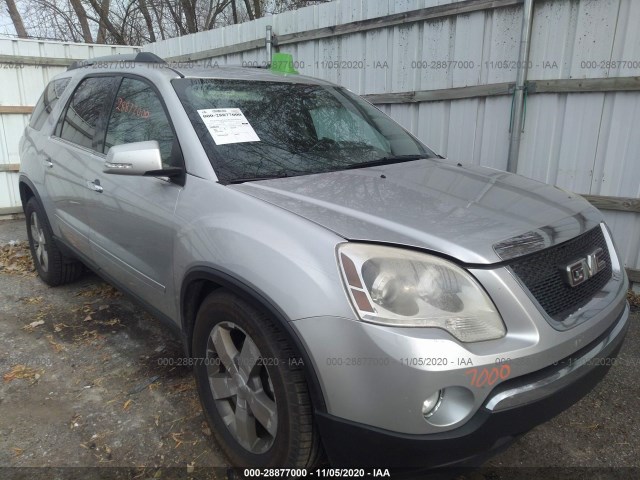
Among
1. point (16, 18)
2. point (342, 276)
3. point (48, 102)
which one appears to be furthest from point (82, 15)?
point (342, 276)

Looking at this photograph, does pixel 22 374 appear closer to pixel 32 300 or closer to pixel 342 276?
pixel 32 300

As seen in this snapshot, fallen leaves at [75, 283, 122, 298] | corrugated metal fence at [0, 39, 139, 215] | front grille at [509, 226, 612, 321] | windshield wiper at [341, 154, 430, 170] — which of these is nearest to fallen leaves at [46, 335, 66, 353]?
fallen leaves at [75, 283, 122, 298]

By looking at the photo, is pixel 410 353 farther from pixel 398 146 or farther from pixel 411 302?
pixel 398 146

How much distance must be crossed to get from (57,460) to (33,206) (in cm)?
270

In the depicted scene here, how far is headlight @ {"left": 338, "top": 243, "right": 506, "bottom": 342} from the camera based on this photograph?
157 centimetres

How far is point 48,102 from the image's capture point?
4199mm

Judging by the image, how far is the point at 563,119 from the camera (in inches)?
162

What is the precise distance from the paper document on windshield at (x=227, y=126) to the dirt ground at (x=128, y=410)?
1505 millimetres

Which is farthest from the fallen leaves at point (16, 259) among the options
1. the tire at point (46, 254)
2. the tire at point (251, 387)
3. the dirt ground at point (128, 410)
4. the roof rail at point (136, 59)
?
the tire at point (251, 387)

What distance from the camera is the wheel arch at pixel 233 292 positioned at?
65.6 inches

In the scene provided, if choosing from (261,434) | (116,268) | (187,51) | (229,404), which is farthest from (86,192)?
(187,51)

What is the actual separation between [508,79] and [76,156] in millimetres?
3608

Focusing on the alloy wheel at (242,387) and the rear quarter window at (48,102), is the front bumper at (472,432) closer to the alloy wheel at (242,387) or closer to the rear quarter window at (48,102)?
the alloy wheel at (242,387)

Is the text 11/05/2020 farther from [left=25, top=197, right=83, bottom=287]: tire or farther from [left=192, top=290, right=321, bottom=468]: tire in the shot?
[left=25, top=197, right=83, bottom=287]: tire
